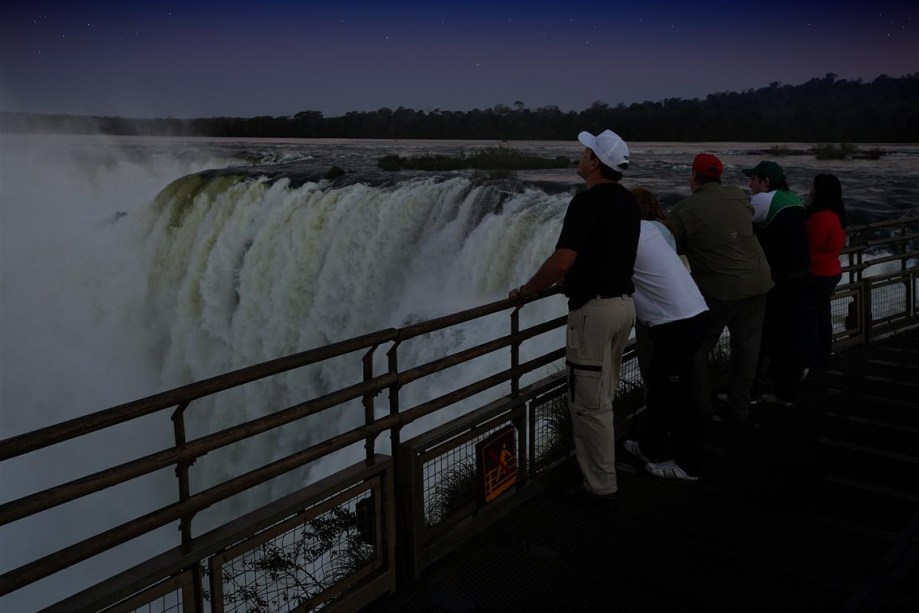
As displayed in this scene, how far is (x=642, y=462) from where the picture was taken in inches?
193

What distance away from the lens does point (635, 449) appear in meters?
4.98

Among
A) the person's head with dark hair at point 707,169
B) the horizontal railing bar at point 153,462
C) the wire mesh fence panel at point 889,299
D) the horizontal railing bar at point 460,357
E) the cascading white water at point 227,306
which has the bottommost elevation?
the cascading white water at point 227,306

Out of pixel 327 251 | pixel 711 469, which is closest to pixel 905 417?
pixel 711 469

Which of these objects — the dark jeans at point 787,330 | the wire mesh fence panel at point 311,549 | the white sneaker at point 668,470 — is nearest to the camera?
the wire mesh fence panel at point 311,549

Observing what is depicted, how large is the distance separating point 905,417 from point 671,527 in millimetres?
2675

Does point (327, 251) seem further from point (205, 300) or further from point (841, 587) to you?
point (841, 587)

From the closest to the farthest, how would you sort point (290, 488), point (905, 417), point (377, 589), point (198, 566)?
point (198, 566) → point (377, 589) → point (905, 417) → point (290, 488)

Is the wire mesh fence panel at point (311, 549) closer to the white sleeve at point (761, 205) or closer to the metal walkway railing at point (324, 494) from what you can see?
the metal walkway railing at point (324, 494)

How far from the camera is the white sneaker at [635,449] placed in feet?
16.0

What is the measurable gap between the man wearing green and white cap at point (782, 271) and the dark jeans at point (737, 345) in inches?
19.2

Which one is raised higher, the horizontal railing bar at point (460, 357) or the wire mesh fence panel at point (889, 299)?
the horizontal railing bar at point (460, 357)

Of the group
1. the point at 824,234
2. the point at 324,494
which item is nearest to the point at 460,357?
the point at 324,494

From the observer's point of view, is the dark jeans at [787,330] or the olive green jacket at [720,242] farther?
the dark jeans at [787,330]

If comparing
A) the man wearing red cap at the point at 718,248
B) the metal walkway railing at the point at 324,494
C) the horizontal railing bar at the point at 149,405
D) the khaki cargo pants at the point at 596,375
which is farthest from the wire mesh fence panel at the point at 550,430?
the horizontal railing bar at the point at 149,405
